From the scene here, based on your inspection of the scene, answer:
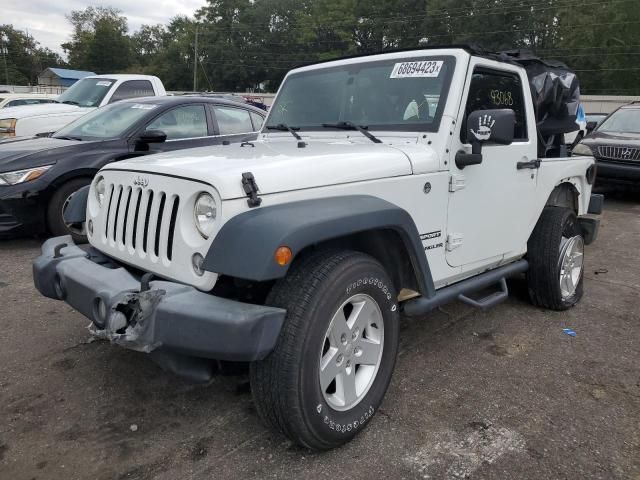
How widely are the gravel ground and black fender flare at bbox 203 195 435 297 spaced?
0.99 meters

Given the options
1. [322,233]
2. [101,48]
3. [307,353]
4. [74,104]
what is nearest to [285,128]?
[322,233]

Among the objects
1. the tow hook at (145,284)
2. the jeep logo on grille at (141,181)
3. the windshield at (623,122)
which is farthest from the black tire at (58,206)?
the windshield at (623,122)

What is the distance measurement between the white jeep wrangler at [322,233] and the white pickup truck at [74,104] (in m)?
6.38

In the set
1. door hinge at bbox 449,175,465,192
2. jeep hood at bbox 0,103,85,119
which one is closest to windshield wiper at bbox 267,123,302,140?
door hinge at bbox 449,175,465,192

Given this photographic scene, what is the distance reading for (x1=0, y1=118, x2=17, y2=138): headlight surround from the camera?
339 inches

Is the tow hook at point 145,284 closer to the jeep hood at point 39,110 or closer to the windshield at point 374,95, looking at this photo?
the windshield at point 374,95

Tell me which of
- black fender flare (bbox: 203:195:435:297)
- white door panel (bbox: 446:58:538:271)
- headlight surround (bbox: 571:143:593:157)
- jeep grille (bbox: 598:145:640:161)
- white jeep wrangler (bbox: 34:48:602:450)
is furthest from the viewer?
jeep grille (bbox: 598:145:640:161)

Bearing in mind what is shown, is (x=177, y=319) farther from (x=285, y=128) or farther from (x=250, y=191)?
(x=285, y=128)

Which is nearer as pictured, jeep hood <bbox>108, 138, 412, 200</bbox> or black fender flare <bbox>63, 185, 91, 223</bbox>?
jeep hood <bbox>108, 138, 412, 200</bbox>

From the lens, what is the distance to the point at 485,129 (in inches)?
118

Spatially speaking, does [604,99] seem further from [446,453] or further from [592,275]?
[446,453]

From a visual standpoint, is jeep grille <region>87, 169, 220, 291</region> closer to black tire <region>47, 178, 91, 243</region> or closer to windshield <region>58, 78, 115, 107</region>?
black tire <region>47, 178, 91, 243</region>

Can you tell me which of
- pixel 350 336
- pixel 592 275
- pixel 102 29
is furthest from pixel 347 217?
pixel 102 29

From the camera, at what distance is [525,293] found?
15.4 ft
